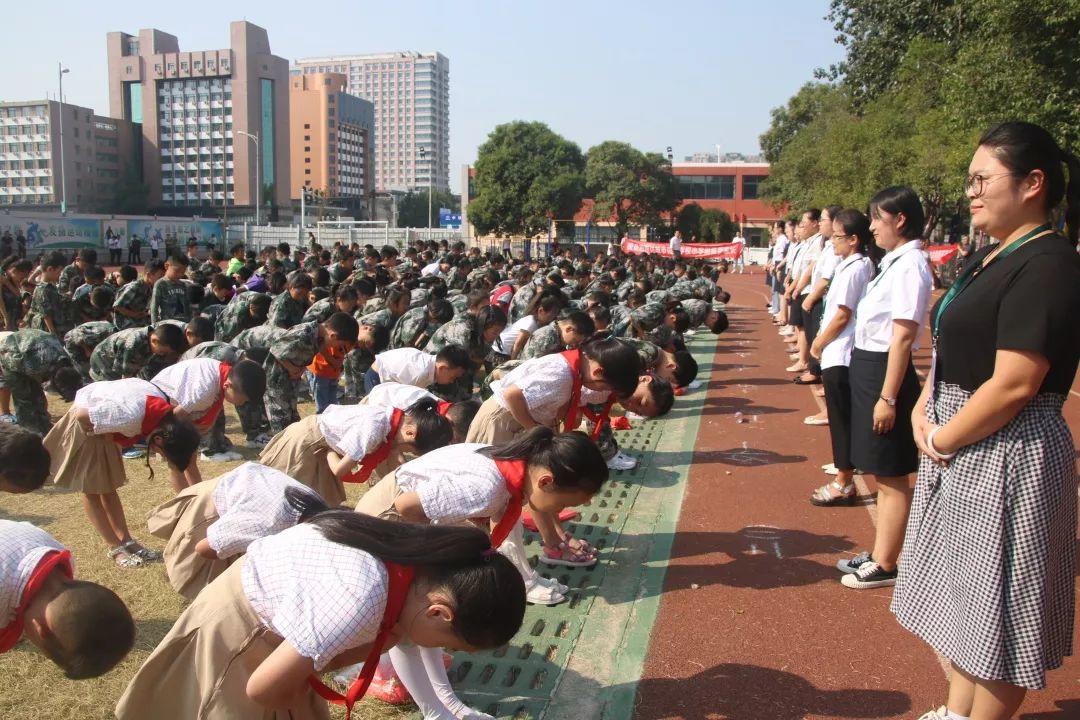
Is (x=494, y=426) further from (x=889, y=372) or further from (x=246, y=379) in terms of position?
(x=889, y=372)

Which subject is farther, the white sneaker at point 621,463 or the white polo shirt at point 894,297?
the white sneaker at point 621,463

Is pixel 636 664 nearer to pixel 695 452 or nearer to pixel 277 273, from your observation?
pixel 695 452

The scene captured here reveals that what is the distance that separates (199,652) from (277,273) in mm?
10248

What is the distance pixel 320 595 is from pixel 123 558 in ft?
9.68

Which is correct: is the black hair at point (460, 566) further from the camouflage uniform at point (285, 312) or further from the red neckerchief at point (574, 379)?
the camouflage uniform at point (285, 312)

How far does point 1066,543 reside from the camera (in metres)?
2.45

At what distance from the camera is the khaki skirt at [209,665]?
2094mm

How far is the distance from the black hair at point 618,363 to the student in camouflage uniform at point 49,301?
688 cm

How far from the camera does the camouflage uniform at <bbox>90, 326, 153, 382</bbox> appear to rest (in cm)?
631

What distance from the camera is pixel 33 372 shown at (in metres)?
6.22

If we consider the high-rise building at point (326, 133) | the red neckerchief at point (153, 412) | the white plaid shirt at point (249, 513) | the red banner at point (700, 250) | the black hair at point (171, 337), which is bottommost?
the white plaid shirt at point (249, 513)

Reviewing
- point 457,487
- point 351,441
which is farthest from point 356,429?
point 457,487

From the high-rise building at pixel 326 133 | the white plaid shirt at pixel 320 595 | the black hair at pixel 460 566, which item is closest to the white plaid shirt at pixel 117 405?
the white plaid shirt at pixel 320 595

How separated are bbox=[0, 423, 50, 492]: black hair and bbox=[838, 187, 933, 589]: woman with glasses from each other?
3.43 m
